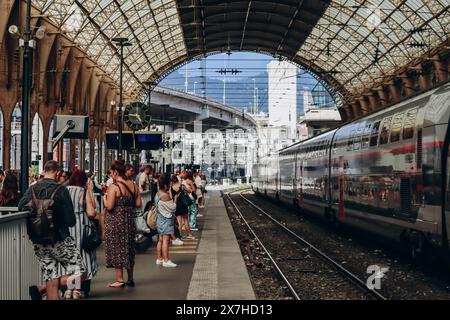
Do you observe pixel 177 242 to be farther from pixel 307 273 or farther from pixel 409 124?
pixel 409 124

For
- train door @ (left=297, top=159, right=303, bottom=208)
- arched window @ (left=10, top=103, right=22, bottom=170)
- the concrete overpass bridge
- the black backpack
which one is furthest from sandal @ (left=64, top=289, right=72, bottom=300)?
the concrete overpass bridge

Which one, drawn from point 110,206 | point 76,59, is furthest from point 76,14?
point 110,206

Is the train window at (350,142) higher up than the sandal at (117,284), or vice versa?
the train window at (350,142)

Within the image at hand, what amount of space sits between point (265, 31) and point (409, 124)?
55.8 metres

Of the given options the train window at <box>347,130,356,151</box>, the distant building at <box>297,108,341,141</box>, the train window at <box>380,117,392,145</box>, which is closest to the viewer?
the train window at <box>380,117,392,145</box>

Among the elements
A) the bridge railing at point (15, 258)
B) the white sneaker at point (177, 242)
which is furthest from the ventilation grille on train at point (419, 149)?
the white sneaker at point (177, 242)

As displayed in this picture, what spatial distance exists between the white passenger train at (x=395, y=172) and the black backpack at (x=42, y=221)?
6.47m

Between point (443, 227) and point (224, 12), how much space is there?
52082 millimetres

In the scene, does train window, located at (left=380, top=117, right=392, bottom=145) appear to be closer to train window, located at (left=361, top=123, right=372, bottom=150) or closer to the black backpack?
train window, located at (left=361, top=123, right=372, bottom=150)

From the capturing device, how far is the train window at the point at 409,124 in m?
14.4

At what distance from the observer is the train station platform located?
11.3m

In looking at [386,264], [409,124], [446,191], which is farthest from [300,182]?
[446,191]

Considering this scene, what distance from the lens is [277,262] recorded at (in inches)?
680

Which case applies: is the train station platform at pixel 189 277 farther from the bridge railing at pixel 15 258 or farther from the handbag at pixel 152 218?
the bridge railing at pixel 15 258
